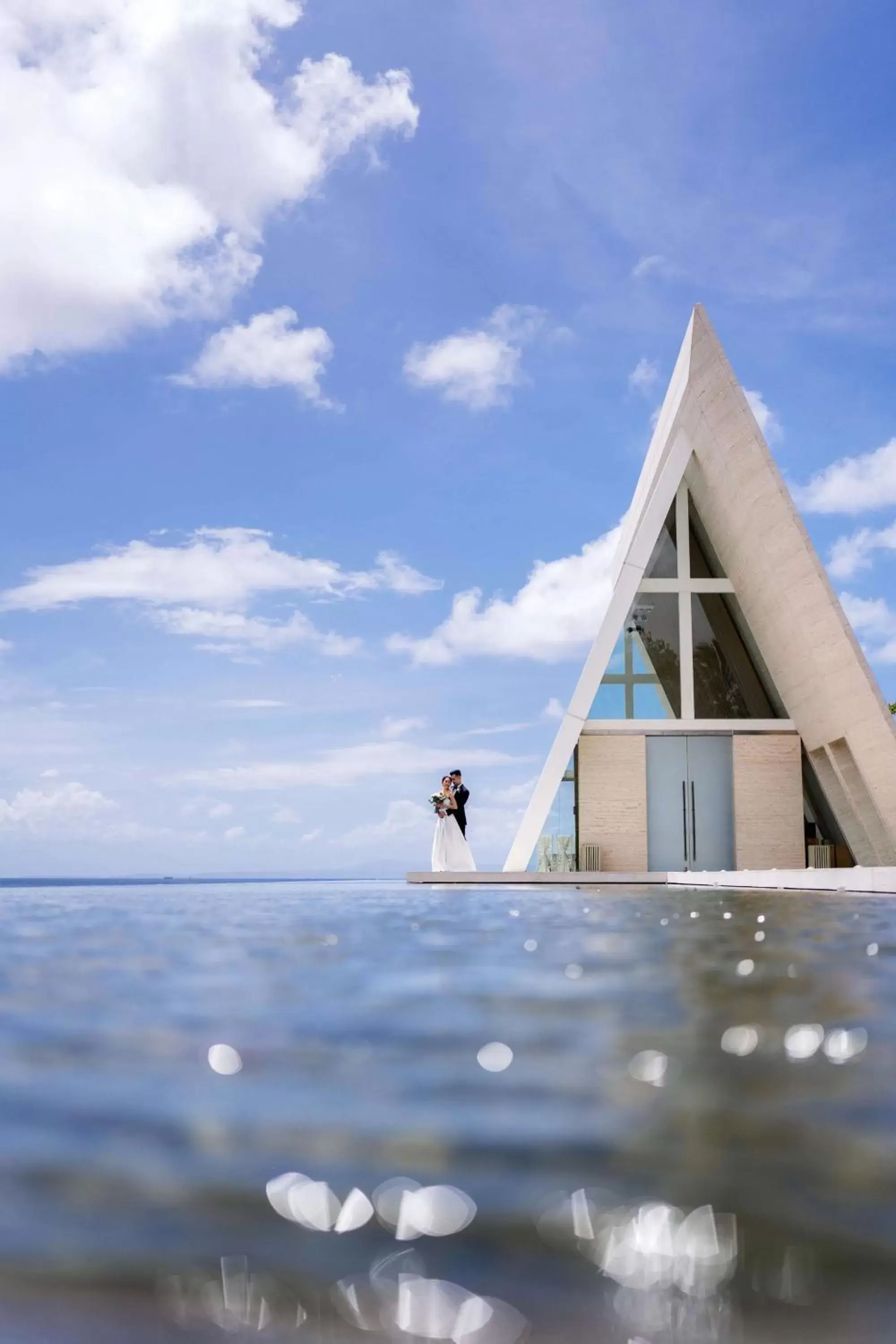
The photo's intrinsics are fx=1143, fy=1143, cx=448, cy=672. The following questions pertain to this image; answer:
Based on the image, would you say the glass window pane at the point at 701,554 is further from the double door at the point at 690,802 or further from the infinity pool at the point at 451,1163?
the infinity pool at the point at 451,1163

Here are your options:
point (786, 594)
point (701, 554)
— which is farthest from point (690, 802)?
point (786, 594)

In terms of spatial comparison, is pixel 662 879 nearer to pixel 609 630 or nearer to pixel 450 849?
pixel 450 849

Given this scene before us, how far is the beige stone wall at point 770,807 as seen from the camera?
20.2 meters

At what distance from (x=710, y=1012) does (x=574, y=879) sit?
1678 cm

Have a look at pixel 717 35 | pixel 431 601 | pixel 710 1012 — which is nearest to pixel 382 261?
pixel 717 35

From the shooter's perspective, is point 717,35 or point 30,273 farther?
point 30,273

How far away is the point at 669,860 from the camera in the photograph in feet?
67.2

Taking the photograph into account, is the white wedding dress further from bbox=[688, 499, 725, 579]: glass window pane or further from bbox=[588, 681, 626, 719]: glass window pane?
bbox=[688, 499, 725, 579]: glass window pane

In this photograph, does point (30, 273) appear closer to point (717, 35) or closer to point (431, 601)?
point (717, 35)

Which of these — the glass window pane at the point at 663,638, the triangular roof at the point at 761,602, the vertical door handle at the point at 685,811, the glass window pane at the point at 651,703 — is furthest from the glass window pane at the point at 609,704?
the vertical door handle at the point at 685,811

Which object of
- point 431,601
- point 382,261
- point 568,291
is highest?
point 382,261

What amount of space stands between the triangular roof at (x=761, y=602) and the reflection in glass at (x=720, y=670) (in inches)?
21.6

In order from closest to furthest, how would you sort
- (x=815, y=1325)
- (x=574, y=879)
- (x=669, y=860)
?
1. (x=815, y=1325)
2. (x=574, y=879)
3. (x=669, y=860)

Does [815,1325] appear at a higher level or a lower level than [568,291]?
lower
